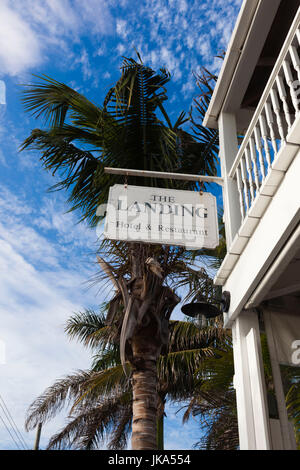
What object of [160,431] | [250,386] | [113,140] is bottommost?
[250,386]

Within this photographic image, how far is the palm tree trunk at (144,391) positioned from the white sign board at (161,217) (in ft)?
6.82

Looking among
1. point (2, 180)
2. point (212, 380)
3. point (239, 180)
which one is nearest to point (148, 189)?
point (239, 180)

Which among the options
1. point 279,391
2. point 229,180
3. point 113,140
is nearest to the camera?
point 279,391

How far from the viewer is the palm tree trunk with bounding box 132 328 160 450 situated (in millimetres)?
5988

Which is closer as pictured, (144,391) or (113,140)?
(144,391)

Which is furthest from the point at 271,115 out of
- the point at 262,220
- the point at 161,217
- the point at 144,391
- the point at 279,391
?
the point at 144,391

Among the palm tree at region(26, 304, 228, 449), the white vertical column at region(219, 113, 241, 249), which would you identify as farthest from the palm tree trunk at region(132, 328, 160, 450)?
the palm tree at region(26, 304, 228, 449)

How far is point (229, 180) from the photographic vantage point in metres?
5.64

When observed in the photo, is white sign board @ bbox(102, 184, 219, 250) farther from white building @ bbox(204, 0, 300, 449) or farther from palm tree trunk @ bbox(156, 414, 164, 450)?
palm tree trunk @ bbox(156, 414, 164, 450)

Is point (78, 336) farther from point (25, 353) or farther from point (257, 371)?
point (25, 353)

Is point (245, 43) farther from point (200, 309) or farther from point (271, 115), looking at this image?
point (200, 309)

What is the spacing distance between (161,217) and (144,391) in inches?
104

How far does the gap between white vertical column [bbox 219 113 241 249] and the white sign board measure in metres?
0.27

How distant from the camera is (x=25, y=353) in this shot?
30922mm
